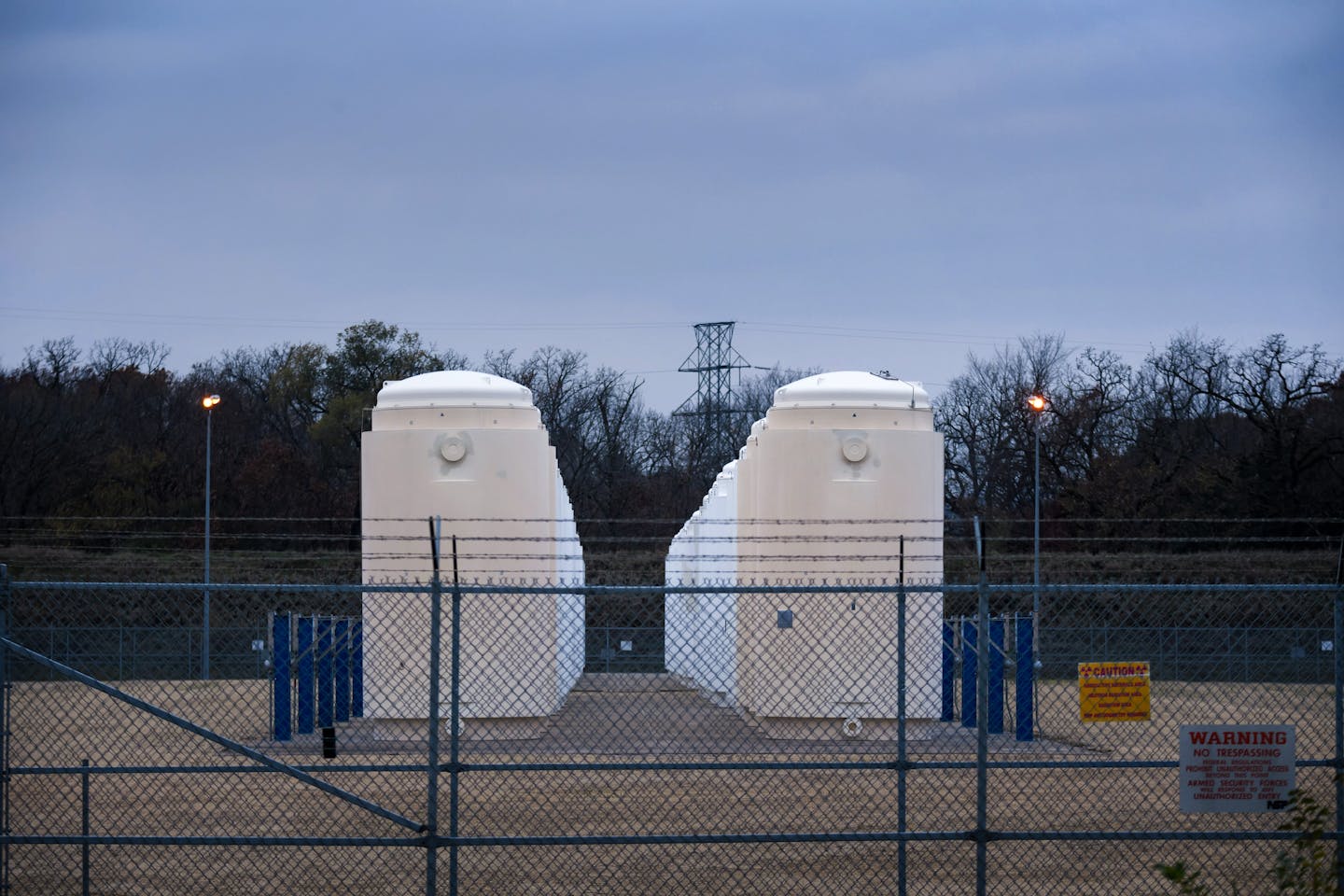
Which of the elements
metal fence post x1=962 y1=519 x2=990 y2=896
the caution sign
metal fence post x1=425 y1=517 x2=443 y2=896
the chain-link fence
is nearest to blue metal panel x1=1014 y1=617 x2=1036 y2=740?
the chain-link fence

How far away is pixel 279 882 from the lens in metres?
11.2

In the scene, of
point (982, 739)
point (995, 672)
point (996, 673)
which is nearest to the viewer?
point (982, 739)

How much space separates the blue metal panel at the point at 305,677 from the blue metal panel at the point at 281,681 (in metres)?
0.20

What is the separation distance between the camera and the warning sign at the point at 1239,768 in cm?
948

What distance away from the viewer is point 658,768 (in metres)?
9.48

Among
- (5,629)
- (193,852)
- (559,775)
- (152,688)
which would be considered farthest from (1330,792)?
(152,688)

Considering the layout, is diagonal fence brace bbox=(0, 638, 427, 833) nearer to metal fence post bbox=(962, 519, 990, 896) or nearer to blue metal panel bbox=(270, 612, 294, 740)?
metal fence post bbox=(962, 519, 990, 896)

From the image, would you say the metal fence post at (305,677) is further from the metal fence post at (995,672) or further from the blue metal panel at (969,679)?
the metal fence post at (995,672)

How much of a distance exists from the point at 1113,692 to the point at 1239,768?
0.92 m

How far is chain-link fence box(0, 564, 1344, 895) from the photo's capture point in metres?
9.48

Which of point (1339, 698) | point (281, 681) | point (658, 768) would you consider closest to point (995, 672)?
point (281, 681)

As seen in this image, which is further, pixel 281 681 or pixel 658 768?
pixel 281 681

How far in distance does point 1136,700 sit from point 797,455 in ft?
38.9

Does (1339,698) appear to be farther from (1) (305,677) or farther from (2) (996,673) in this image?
(1) (305,677)
